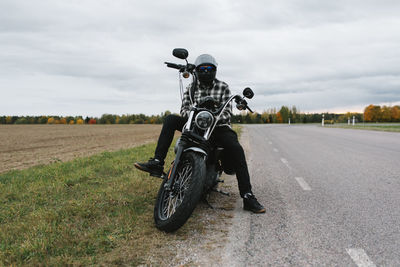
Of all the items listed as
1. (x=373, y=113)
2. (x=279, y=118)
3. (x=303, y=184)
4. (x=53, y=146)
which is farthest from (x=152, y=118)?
(x=303, y=184)

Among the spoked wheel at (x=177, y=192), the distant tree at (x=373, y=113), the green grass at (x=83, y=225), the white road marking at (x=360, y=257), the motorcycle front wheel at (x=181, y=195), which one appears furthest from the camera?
the distant tree at (x=373, y=113)

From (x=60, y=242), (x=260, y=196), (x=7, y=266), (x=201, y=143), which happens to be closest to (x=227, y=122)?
(x=201, y=143)

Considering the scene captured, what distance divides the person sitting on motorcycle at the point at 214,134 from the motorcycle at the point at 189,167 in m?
0.15

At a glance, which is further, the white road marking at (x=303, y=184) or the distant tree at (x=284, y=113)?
the distant tree at (x=284, y=113)

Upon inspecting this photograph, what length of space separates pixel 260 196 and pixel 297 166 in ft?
9.91

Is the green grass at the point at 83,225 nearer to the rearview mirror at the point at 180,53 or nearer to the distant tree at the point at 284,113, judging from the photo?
the rearview mirror at the point at 180,53

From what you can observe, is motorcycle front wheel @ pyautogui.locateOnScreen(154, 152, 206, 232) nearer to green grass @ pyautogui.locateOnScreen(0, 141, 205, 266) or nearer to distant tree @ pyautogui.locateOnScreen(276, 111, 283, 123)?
green grass @ pyautogui.locateOnScreen(0, 141, 205, 266)

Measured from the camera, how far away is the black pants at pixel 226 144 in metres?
3.94

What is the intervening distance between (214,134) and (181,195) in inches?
40.2

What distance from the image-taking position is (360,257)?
2.55 m

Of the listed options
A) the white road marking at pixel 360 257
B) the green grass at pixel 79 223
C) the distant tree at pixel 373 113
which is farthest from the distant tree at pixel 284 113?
the white road marking at pixel 360 257

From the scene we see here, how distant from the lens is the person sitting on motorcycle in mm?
3928

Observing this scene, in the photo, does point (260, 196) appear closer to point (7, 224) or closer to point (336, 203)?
point (336, 203)

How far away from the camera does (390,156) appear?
8.32 meters
